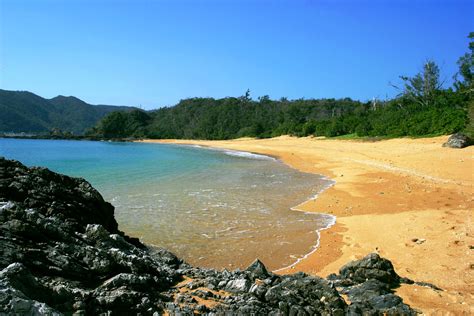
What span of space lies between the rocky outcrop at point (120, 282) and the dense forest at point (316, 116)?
23.6 meters

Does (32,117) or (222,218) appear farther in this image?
(32,117)

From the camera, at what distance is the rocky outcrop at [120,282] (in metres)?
3.20

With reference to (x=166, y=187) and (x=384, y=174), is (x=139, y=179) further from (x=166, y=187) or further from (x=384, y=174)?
(x=384, y=174)

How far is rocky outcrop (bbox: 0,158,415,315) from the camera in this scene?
3195 millimetres

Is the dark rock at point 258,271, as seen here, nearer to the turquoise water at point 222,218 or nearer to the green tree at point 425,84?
the turquoise water at point 222,218

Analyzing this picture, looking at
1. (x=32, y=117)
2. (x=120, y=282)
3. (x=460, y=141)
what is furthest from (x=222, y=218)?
(x=32, y=117)

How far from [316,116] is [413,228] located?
74362mm

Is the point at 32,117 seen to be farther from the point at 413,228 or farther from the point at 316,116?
the point at 413,228

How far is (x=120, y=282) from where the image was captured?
3748mm

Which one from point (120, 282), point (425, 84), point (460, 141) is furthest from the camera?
point (425, 84)

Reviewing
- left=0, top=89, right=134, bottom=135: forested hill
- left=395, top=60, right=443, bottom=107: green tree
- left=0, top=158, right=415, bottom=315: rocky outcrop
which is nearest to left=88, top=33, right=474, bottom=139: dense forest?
left=395, top=60, right=443, bottom=107: green tree

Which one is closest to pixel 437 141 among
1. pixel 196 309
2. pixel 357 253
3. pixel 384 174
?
pixel 384 174

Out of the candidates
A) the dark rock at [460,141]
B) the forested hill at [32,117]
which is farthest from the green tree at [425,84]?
the forested hill at [32,117]

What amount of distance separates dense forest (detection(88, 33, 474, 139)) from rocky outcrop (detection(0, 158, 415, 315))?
23646 millimetres
